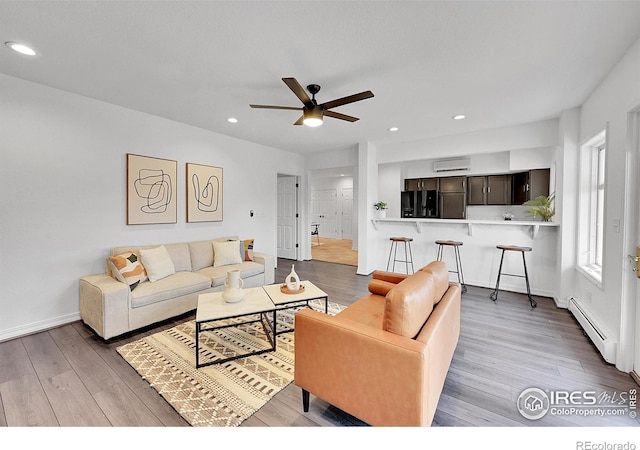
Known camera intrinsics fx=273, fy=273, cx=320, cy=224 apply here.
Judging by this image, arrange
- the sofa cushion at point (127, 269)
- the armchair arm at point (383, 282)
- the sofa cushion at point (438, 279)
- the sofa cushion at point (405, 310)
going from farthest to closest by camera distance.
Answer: the sofa cushion at point (127, 269) → the armchair arm at point (383, 282) → the sofa cushion at point (438, 279) → the sofa cushion at point (405, 310)

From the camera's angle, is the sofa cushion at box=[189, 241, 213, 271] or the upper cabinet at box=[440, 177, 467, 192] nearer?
the sofa cushion at box=[189, 241, 213, 271]

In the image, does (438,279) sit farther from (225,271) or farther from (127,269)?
(127,269)

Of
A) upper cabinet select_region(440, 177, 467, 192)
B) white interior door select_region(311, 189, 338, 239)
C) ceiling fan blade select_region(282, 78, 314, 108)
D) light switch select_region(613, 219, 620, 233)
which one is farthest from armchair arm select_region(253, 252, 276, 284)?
white interior door select_region(311, 189, 338, 239)

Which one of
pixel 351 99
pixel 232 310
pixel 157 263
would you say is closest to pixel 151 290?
pixel 157 263

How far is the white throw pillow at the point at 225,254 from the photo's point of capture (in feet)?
13.1

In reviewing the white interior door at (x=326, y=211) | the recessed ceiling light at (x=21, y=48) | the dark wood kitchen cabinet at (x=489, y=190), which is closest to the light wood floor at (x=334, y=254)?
the white interior door at (x=326, y=211)

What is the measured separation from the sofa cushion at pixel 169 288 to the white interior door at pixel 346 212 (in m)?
7.46

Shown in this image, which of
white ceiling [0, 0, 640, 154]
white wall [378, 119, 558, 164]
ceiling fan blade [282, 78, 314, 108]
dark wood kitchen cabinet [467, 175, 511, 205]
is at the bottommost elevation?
dark wood kitchen cabinet [467, 175, 511, 205]

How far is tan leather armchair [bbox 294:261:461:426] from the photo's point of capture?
4.25ft

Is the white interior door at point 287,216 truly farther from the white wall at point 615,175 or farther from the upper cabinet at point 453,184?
the white wall at point 615,175

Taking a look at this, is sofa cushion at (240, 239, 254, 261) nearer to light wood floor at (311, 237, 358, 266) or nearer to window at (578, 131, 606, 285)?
light wood floor at (311, 237, 358, 266)

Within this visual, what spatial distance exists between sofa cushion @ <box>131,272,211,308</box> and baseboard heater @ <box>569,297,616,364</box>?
3.92 metres
